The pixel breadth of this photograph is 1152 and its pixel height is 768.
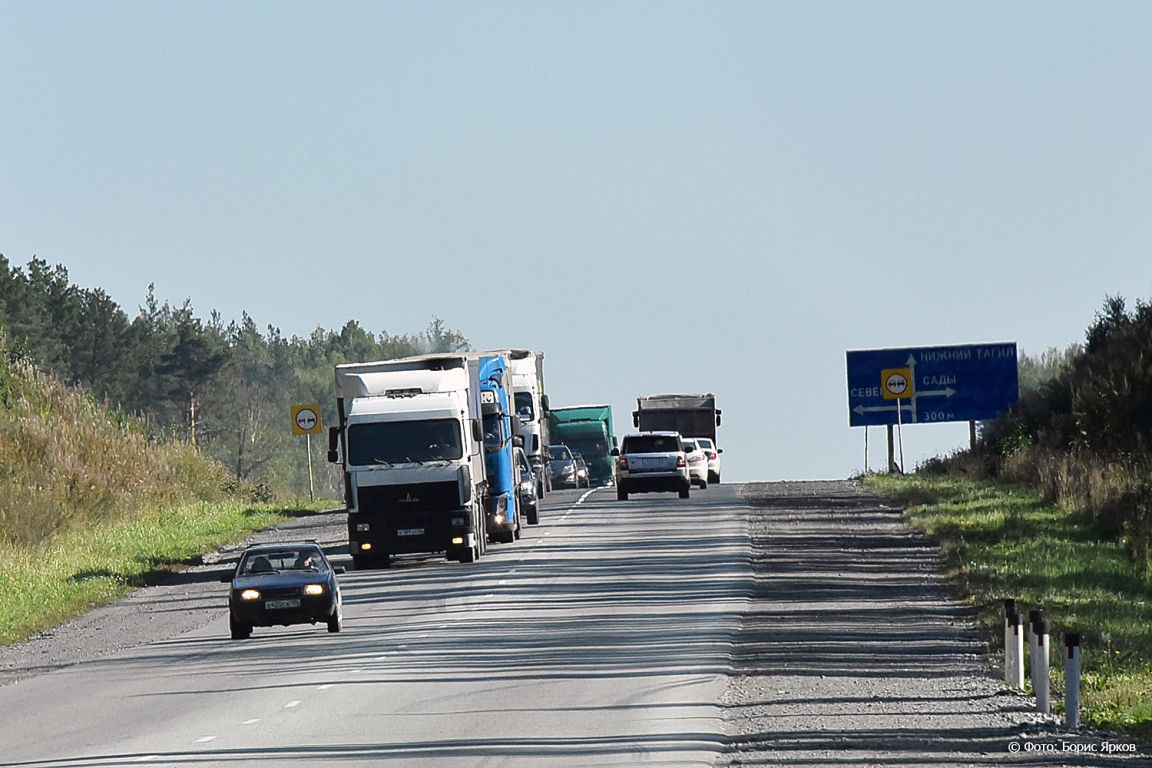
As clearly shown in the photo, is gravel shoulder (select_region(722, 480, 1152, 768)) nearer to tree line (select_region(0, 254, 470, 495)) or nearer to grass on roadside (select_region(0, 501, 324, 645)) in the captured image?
grass on roadside (select_region(0, 501, 324, 645))

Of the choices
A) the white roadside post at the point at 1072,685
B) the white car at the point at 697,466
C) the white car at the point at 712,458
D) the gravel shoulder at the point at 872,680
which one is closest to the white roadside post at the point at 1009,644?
the gravel shoulder at the point at 872,680

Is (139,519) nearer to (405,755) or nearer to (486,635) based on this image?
(486,635)

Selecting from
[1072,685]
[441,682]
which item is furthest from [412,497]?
[1072,685]

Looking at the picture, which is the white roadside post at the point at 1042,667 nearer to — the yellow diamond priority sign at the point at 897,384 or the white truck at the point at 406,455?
the white truck at the point at 406,455

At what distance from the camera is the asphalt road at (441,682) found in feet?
53.4

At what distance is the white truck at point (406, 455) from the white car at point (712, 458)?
104ft

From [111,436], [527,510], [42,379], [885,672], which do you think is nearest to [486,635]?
[885,672]

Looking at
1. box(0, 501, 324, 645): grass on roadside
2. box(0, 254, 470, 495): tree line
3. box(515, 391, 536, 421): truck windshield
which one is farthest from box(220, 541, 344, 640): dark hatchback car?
box(0, 254, 470, 495): tree line

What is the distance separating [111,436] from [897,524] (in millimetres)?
22696

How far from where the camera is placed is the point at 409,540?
128 feet

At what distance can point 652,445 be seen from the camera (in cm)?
5769

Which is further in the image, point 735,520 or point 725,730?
point 735,520

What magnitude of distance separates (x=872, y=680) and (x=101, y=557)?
25.5 metres

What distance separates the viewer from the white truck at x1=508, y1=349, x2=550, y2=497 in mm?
58188
